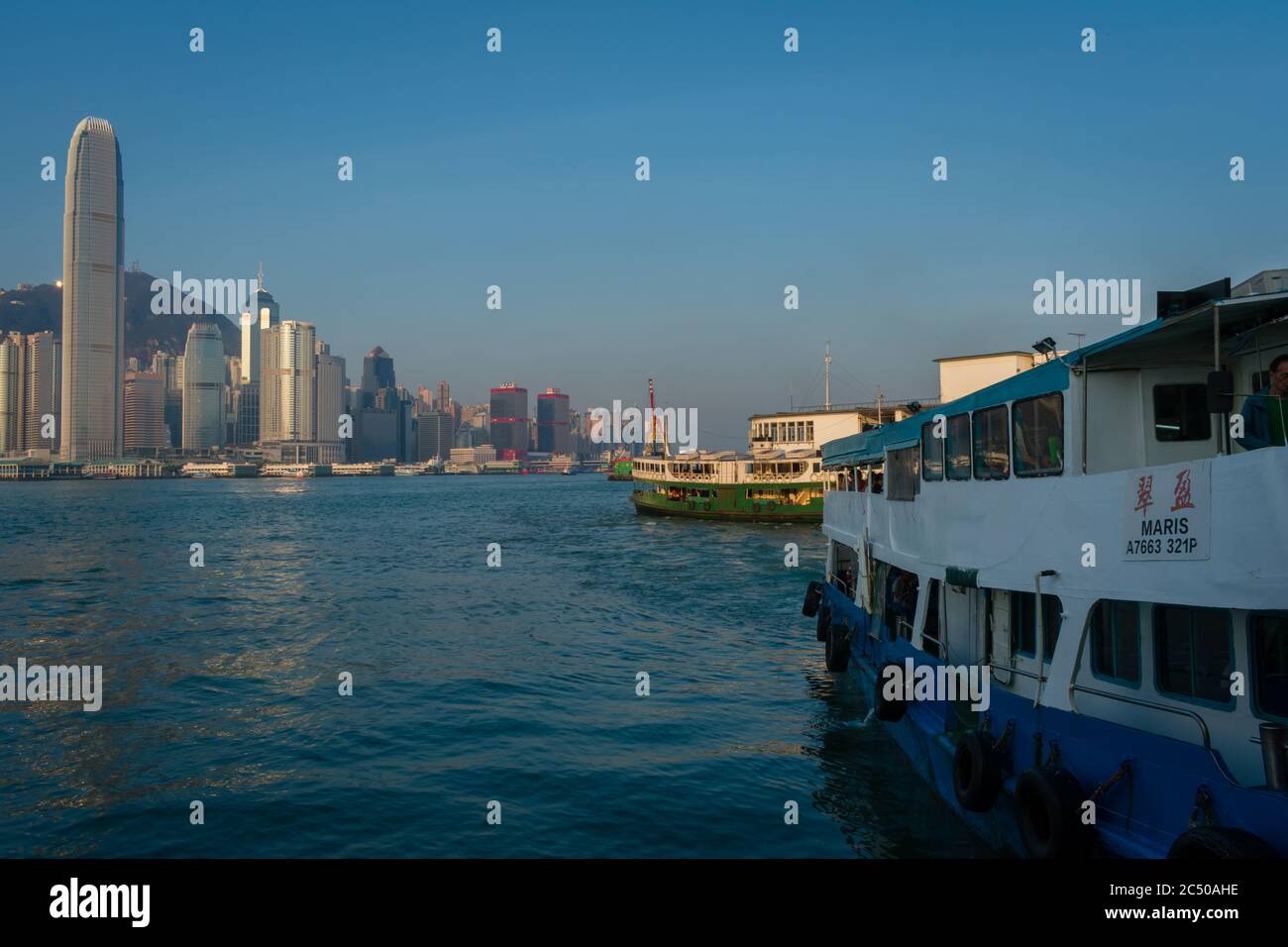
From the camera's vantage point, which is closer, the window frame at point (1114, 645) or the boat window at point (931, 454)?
the window frame at point (1114, 645)

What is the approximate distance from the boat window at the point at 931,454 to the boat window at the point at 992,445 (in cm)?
136

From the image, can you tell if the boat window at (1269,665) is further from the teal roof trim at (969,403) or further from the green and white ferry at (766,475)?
the green and white ferry at (766,475)

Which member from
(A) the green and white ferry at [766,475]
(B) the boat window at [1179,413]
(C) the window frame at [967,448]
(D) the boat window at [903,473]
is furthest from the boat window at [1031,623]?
(A) the green and white ferry at [766,475]

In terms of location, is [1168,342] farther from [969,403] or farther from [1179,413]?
[969,403]

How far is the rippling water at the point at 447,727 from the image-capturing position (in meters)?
12.6

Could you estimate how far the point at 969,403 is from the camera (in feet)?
38.8

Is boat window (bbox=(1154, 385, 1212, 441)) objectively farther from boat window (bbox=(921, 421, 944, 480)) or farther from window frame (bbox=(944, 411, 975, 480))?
boat window (bbox=(921, 421, 944, 480))

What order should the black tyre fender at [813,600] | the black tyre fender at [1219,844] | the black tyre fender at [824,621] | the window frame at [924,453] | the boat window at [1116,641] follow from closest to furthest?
the black tyre fender at [1219,844]
the boat window at [1116,641]
the window frame at [924,453]
the black tyre fender at [824,621]
the black tyre fender at [813,600]

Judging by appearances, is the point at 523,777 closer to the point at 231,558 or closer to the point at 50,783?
the point at 50,783

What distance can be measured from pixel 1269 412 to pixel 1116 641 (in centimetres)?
273

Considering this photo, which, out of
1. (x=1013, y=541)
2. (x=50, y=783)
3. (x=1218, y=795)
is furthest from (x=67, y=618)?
(x=1218, y=795)

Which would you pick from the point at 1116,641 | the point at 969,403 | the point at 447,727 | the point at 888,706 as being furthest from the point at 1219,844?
the point at 447,727

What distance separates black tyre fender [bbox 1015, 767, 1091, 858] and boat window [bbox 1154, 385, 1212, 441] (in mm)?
3766

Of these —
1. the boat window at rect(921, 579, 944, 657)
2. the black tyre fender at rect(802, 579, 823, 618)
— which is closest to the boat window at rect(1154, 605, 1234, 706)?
the boat window at rect(921, 579, 944, 657)
